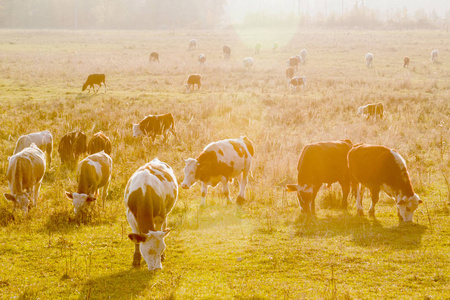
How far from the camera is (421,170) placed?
12523mm

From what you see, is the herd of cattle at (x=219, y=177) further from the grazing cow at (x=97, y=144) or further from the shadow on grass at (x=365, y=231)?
the grazing cow at (x=97, y=144)

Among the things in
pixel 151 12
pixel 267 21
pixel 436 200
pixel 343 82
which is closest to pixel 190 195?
pixel 436 200

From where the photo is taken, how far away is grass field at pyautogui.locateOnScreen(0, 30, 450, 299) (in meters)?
6.16

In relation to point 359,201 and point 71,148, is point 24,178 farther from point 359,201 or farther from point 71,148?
point 359,201

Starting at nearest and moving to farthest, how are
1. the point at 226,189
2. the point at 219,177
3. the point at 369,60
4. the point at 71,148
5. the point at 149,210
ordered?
the point at 149,210
the point at 219,177
the point at 226,189
the point at 71,148
the point at 369,60

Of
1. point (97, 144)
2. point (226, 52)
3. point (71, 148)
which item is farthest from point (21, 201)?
point (226, 52)

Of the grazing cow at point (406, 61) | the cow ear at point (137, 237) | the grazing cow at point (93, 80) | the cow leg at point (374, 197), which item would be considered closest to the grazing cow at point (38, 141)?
the cow ear at point (137, 237)

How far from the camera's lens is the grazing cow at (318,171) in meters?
9.17

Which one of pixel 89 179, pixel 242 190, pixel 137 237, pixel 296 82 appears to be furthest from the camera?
pixel 296 82

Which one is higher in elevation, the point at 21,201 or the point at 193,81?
the point at 193,81

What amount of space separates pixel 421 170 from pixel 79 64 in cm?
3114

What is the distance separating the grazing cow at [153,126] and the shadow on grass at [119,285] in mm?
9765

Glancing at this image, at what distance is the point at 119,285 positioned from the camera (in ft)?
20.4

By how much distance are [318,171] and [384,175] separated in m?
1.33
